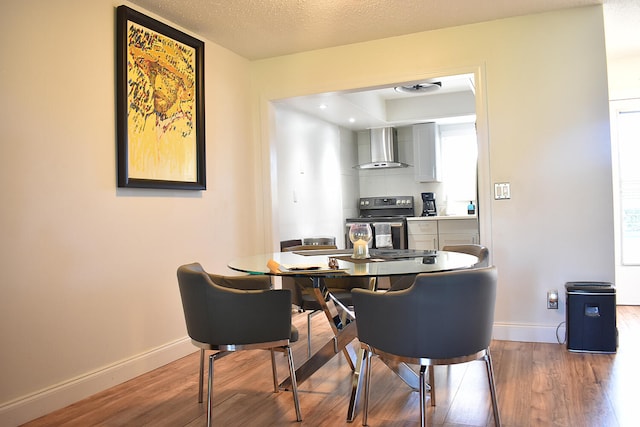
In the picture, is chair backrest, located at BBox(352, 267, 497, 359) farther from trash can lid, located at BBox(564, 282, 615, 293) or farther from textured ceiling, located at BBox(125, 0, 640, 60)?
textured ceiling, located at BBox(125, 0, 640, 60)

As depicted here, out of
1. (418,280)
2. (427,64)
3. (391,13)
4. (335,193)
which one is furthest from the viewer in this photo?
(335,193)

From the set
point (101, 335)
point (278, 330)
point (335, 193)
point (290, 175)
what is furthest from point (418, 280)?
point (335, 193)

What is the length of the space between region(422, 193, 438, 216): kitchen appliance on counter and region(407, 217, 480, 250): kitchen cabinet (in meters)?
0.48

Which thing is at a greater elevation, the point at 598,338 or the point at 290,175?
the point at 290,175

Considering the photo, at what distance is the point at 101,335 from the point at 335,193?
4305mm

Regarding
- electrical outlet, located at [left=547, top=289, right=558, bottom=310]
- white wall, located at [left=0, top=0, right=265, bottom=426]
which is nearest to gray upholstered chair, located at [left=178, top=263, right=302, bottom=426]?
white wall, located at [left=0, top=0, right=265, bottom=426]

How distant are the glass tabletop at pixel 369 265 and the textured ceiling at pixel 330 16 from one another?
5.65 feet

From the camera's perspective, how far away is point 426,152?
22.9 feet

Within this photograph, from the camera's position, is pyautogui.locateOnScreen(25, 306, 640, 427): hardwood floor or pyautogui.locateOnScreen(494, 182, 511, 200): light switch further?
pyautogui.locateOnScreen(494, 182, 511, 200): light switch

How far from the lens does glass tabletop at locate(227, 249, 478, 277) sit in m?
2.10

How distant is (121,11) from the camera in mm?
3072

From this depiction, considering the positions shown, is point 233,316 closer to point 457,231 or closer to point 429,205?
point 457,231

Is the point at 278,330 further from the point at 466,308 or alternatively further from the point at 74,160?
the point at 74,160

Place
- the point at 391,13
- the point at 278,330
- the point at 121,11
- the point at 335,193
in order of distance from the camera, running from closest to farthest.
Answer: the point at 278,330 → the point at 121,11 → the point at 391,13 → the point at 335,193
